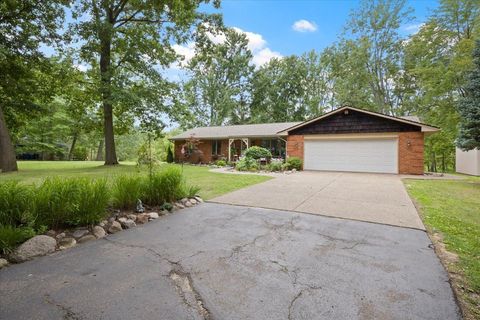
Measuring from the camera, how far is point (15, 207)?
11.3 feet

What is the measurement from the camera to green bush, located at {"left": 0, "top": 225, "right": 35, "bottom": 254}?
2928 mm

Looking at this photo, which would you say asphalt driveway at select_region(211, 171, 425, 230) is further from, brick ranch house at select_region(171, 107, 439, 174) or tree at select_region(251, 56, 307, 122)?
tree at select_region(251, 56, 307, 122)

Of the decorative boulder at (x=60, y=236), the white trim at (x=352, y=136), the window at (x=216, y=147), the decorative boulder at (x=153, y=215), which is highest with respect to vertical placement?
the white trim at (x=352, y=136)

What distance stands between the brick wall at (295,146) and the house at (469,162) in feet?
35.3

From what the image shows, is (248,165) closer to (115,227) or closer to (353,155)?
(353,155)

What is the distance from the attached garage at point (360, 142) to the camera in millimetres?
13367

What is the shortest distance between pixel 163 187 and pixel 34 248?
2.66 meters

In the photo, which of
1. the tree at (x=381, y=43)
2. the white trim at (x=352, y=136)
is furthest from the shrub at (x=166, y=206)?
the tree at (x=381, y=43)

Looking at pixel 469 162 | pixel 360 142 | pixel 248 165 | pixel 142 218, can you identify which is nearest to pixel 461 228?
pixel 142 218

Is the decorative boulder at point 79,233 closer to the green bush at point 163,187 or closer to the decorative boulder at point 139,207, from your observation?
the decorative boulder at point 139,207

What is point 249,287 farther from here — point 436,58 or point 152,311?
point 436,58

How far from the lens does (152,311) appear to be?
2.04 m

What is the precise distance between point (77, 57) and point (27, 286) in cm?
1580

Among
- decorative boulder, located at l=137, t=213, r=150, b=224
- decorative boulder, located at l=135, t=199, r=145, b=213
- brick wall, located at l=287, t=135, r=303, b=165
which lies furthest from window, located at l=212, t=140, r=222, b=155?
decorative boulder, located at l=137, t=213, r=150, b=224
